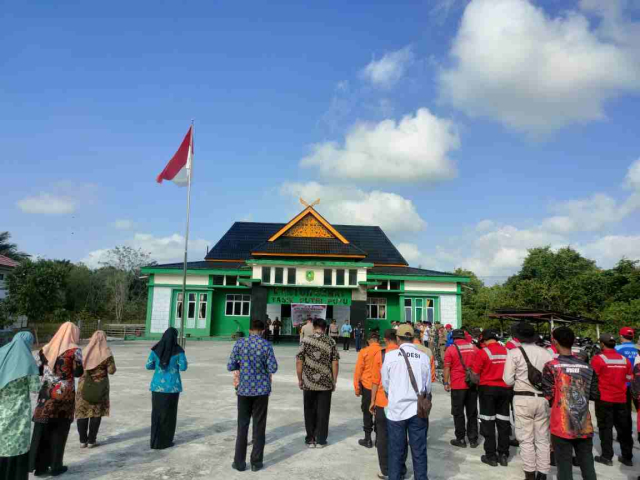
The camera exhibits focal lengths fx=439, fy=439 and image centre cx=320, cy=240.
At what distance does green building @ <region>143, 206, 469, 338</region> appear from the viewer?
26172mm

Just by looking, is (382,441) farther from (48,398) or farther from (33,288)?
(33,288)

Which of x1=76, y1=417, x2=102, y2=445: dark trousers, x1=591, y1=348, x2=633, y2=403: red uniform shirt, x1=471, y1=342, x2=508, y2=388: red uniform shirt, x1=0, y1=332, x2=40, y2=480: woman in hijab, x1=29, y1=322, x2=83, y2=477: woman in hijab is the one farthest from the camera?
x1=591, y1=348, x2=633, y2=403: red uniform shirt

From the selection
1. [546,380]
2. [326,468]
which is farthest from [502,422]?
[326,468]

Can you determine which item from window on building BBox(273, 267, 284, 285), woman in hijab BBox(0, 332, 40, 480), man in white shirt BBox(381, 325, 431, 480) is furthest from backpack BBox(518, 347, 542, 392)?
window on building BBox(273, 267, 284, 285)

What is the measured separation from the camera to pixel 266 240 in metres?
30.4

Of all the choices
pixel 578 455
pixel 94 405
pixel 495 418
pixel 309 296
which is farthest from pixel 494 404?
pixel 309 296

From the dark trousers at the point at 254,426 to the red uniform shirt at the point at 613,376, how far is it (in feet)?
15.9

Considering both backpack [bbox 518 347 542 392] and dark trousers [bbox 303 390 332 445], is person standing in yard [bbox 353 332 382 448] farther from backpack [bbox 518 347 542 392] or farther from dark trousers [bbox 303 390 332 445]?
backpack [bbox 518 347 542 392]

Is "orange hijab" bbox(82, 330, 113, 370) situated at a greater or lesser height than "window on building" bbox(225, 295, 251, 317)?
lesser

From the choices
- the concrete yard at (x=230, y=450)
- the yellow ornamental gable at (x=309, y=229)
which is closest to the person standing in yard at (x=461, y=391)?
the concrete yard at (x=230, y=450)

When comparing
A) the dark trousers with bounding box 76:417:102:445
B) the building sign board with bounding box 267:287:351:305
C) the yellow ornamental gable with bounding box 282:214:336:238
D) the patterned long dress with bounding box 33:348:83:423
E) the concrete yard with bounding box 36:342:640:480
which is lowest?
the concrete yard with bounding box 36:342:640:480

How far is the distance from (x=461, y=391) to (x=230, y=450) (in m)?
3.58

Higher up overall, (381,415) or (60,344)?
(60,344)

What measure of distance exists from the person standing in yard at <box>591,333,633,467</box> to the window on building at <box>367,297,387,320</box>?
2403 centimetres
